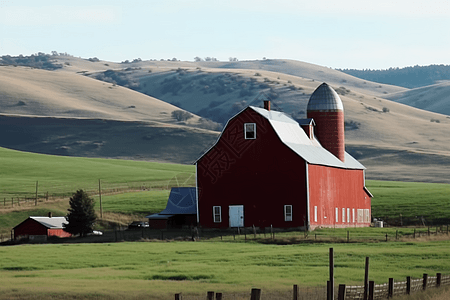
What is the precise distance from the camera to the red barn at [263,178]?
59281 millimetres

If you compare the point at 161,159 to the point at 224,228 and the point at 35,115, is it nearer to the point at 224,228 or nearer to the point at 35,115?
the point at 35,115

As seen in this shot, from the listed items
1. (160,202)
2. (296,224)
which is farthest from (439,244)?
(160,202)

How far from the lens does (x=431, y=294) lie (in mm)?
26234

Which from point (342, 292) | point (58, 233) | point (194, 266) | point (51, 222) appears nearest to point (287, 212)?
point (58, 233)

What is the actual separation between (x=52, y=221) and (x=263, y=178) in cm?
1562

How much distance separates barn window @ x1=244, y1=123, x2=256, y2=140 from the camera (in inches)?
2384

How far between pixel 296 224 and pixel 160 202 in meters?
20.1

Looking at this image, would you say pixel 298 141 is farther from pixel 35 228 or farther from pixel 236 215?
pixel 35 228

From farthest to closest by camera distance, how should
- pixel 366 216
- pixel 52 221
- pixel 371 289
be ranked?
pixel 366 216, pixel 52 221, pixel 371 289

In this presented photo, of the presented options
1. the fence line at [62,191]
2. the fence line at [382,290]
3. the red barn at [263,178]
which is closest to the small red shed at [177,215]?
the red barn at [263,178]

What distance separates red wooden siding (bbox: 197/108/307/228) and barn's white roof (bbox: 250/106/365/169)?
2.23 feet

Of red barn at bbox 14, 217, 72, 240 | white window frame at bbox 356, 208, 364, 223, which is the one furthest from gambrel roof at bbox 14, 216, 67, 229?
white window frame at bbox 356, 208, 364, 223

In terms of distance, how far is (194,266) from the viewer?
119 ft

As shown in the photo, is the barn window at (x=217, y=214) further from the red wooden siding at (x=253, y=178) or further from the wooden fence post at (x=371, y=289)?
the wooden fence post at (x=371, y=289)
